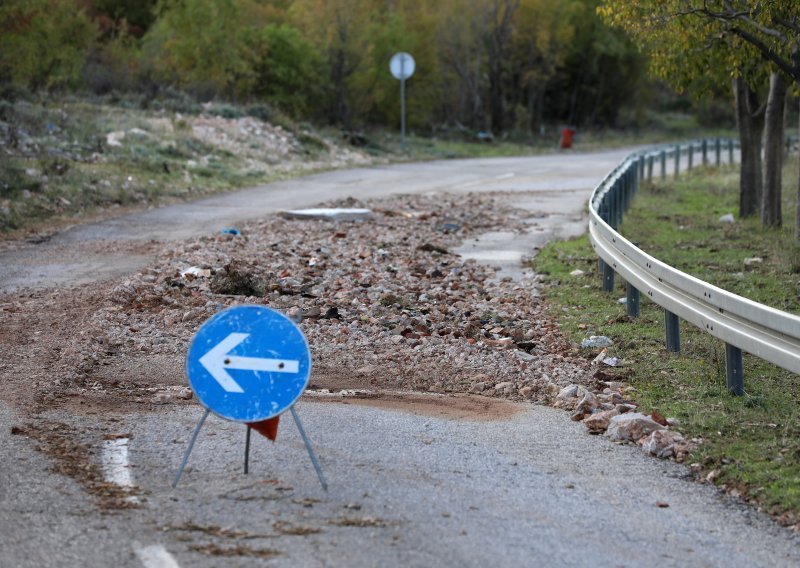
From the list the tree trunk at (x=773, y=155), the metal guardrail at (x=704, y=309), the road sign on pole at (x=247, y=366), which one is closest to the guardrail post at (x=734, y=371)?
the metal guardrail at (x=704, y=309)

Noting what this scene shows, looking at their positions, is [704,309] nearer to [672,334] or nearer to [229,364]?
[672,334]

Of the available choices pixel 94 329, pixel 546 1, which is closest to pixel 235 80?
pixel 546 1

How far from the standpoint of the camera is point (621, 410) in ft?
26.1

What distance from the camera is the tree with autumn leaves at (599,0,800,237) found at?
46.6ft

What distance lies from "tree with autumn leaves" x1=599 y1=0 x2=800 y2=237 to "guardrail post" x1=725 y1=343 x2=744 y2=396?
6537mm

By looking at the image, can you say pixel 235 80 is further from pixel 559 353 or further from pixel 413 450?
pixel 413 450

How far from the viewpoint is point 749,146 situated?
70.1 ft

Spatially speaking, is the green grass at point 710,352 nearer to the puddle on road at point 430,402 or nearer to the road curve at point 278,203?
the puddle on road at point 430,402

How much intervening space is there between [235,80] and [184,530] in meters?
37.5

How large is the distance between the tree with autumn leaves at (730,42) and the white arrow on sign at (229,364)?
30.8 feet

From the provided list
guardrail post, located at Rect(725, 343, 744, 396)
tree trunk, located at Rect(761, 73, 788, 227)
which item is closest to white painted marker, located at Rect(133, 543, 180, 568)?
guardrail post, located at Rect(725, 343, 744, 396)

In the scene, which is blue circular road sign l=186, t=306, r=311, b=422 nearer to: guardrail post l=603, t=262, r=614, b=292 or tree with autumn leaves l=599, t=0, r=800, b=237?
guardrail post l=603, t=262, r=614, b=292

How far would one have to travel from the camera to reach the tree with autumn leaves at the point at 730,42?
46.6 feet

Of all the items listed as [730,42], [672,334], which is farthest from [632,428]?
[730,42]
